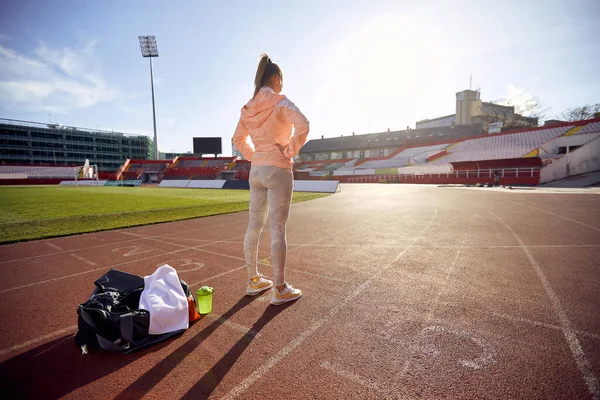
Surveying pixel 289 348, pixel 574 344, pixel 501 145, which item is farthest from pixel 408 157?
pixel 289 348

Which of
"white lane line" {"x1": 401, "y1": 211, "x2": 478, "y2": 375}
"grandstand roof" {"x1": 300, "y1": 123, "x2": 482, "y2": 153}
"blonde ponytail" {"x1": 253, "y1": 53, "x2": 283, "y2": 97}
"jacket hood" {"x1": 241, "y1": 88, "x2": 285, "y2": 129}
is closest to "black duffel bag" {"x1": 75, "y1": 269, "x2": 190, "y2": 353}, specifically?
"white lane line" {"x1": 401, "y1": 211, "x2": 478, "y2": 375}

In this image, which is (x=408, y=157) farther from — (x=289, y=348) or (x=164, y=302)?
(x=164, y=302)

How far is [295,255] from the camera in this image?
5059 millimetres

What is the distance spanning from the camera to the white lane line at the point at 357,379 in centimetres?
175

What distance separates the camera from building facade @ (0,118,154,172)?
6831 cm

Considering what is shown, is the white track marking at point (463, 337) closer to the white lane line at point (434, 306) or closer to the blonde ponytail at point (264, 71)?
the white lane line at point (434, 306)

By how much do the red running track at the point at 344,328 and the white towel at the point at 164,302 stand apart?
163 mm

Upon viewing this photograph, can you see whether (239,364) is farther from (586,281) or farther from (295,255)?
(586,281)

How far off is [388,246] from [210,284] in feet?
11.7

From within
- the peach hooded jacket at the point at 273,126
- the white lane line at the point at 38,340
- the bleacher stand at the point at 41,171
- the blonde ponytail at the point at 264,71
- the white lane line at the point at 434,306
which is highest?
the bleacher stand at the point at 41,171

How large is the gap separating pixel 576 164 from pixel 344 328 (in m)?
38.8

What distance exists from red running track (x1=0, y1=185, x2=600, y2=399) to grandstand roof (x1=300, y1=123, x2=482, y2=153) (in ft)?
197

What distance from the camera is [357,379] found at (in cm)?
190

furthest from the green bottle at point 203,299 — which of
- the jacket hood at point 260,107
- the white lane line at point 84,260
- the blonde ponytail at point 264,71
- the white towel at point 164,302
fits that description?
the white lane line at point 84,260
